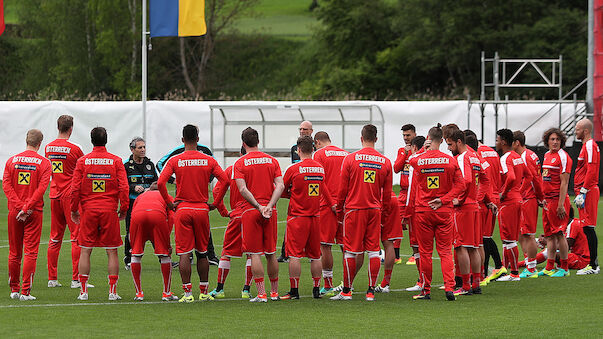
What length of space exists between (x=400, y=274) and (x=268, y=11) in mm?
75755

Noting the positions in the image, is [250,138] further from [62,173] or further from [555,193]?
[555,193]

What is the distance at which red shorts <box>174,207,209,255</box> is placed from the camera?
1102cm

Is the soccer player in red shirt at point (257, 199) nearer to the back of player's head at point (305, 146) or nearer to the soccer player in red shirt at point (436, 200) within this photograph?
the back of player's head at point (305, 146)

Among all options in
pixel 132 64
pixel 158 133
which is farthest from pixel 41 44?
pixel 158 133

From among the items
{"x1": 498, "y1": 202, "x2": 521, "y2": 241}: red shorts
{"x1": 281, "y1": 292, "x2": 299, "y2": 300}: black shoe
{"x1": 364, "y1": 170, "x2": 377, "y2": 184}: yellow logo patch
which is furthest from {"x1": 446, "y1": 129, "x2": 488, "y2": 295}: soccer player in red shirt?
{"x1": 281, "y1": 292, "x2": 299, "y2": 300}: black shoe

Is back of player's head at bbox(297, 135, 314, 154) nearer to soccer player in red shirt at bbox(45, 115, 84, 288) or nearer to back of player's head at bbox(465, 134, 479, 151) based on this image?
back of player's head at bbox(465, 134, 479, 151)

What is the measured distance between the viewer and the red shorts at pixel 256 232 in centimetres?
1119

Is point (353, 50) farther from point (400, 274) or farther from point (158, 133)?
point (400, 274)

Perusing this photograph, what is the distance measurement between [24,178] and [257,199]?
8.90ft

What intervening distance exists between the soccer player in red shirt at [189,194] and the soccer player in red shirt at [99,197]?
564 mm

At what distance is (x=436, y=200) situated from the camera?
444 inches

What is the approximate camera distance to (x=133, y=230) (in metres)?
11.3

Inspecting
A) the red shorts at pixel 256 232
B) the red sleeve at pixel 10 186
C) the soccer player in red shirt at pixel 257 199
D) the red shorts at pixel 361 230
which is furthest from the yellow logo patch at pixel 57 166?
the red shorts at pixel 361 230

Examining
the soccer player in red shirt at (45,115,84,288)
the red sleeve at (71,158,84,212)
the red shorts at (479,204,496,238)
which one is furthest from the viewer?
the red shorts at (479,204,496,238)
